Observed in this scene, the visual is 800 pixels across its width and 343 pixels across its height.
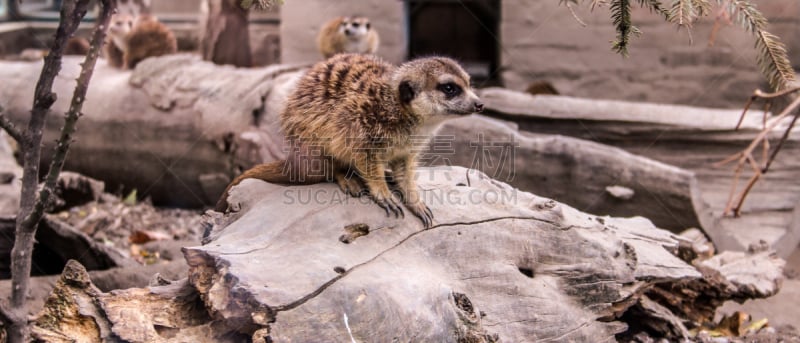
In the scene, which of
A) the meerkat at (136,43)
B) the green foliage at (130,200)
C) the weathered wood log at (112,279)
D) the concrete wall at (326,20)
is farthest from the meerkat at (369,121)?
the concrete wall at (326,20)

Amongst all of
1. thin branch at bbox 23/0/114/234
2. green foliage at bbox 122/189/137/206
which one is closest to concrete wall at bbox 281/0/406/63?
green foliage at bbox 122/189/137/206

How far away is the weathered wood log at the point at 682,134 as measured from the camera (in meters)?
4.46

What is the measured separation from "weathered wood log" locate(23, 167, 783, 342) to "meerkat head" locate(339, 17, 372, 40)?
348cm

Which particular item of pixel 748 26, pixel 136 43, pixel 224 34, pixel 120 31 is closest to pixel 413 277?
pixel 748 26

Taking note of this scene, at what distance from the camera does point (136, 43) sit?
18.5 ft

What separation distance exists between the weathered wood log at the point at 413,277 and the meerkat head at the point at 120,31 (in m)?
3.75

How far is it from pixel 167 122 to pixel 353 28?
202 centimetres

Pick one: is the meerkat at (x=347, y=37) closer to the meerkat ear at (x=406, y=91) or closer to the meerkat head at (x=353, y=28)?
the meerkat head at (x=353, y=28)

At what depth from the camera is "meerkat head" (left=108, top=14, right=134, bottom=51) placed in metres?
5.76

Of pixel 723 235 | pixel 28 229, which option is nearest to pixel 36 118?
pixel 28 229

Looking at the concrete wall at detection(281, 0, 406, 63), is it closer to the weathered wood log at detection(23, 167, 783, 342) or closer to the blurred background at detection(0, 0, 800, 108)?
the blurred background at detection(0, 0, 800, 108)

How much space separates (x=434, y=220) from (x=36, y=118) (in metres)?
1.40

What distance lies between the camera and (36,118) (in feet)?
7.53

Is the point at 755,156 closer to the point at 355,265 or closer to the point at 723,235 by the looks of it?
the point at 723,235
